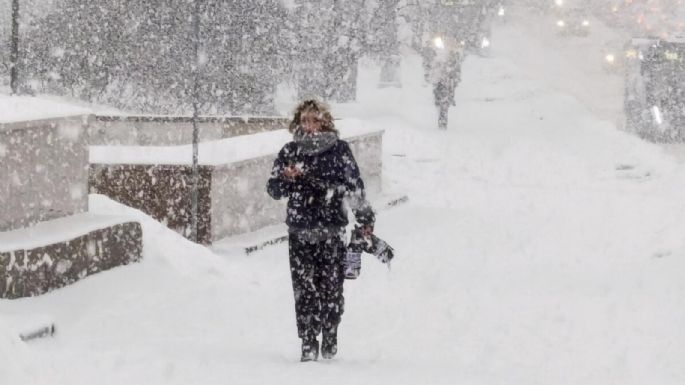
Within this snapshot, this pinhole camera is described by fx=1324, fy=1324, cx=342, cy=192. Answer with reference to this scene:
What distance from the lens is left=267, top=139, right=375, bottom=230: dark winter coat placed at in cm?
824

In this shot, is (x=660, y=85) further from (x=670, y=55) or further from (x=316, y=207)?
(x=316, y=207)

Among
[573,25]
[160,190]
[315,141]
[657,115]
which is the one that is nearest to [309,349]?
[315,141]

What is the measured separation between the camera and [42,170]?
34.1 feet

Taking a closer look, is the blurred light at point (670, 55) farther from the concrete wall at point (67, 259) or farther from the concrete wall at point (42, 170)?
the concrete wall at point (42, 170)

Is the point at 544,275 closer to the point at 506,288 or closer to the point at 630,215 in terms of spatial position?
the point at 506,288

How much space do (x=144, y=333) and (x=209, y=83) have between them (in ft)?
68.0

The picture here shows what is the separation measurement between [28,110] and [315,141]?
305 cm

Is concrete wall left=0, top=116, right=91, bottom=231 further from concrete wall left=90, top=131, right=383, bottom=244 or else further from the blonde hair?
the blonde hair

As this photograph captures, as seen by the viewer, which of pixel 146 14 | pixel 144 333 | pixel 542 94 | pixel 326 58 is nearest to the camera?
pixel 144 333

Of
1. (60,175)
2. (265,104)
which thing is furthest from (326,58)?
(60,175)

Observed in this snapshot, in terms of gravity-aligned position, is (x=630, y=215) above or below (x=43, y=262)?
below

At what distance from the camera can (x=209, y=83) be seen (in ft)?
97.8

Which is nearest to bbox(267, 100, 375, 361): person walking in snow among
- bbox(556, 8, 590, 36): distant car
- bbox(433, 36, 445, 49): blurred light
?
bbox(433, 36, 445, 49): blurred light

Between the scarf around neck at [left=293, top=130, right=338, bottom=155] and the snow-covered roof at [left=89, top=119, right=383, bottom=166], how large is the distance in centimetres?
542
